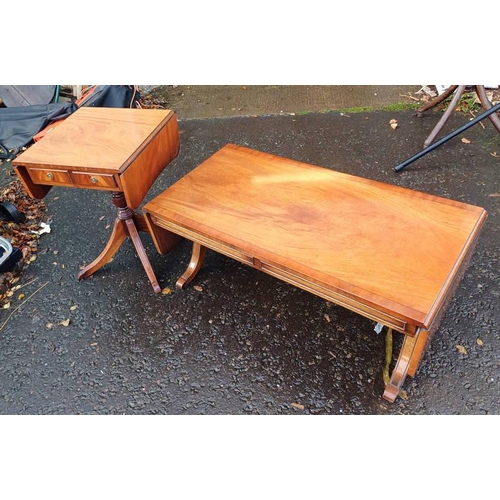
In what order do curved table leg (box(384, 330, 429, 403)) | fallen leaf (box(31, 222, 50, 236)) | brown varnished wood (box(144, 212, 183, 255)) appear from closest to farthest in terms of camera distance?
1. curved table leg (box(384, 330, 429, 403))
2. brown varnished wood (box(144, 212, 183, 255))
3. fallen leaf (box(31, 222, 50, 236))

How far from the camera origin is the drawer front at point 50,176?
192 cm

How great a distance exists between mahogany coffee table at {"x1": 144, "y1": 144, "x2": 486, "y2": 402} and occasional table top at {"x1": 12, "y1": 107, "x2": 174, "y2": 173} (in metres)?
0.28

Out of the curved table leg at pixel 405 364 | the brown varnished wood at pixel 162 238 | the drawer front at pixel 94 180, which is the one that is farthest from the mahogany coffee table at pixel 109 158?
the curved table leg at pixel 405 364

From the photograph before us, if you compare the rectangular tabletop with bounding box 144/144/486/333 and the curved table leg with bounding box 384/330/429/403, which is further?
the curved table leg with bounding box 384/330/429/403

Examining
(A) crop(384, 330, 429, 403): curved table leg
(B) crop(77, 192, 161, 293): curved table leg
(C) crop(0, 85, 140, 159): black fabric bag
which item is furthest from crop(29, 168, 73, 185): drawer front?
(C) crop(0, 85, 140, 159): black fabric bag

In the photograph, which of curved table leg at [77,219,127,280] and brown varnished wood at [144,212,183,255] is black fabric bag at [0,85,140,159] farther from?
brown varnished wood at [144,212,183,255]

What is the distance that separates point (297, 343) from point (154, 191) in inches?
68.4

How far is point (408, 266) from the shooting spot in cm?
159

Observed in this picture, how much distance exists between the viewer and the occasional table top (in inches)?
74.9

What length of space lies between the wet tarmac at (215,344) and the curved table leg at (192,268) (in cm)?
6

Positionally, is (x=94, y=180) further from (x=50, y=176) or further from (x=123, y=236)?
(x=123, y=236)

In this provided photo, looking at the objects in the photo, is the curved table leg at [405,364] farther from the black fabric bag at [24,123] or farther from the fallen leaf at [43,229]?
the black fabric bag at [24,123]

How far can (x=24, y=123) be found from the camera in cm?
375

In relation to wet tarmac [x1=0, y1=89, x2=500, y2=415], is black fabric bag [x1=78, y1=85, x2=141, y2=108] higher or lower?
higher
